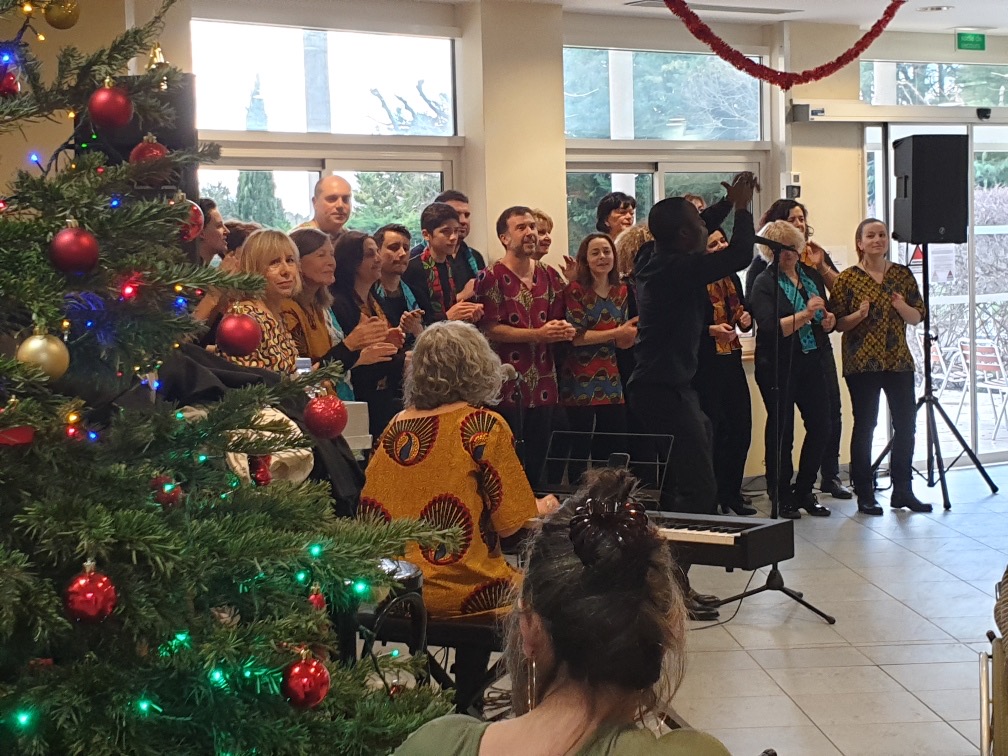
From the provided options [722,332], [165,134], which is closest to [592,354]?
[722,332]

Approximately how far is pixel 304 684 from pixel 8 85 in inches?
35.1

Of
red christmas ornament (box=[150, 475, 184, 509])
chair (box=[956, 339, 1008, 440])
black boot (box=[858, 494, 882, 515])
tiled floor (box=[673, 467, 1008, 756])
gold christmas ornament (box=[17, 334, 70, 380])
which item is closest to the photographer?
gold christmas ornament (box=[17, 334, 70, 380])

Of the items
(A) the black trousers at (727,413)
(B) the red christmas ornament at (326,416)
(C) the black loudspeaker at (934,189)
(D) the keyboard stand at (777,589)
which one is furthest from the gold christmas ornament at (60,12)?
(C) the black loudspeaker at (934,189)

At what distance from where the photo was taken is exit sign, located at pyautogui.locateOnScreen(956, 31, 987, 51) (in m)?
8.27

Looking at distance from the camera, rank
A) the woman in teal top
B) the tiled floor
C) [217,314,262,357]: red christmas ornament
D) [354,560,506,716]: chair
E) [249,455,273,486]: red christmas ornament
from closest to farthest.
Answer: the woman in teal top, [217,314,262,357]: red christmas ornament, [249,455,273,486]: red christmas ornament, [354,560,506,716]: chair, the tiled floor

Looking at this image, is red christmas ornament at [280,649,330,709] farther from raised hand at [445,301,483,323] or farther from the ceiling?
the ceiling

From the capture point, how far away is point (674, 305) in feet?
15.5

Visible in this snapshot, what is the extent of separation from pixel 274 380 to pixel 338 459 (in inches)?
22.6

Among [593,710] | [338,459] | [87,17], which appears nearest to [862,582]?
[338,459]

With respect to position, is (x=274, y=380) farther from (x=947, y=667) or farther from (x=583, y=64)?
(x=583, y=64)

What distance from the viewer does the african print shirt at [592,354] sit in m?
5.96

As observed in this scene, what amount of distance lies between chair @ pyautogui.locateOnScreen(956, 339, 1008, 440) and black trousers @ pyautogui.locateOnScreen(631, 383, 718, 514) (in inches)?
168

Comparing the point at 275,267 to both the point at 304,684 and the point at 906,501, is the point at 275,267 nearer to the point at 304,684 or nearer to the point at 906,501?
the point at 304,684

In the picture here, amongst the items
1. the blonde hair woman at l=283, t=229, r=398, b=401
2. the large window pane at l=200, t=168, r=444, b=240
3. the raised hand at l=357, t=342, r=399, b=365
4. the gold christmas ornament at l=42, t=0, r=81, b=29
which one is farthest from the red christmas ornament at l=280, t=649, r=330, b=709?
the large window pane at l=200, t=168, r=444, b=240
